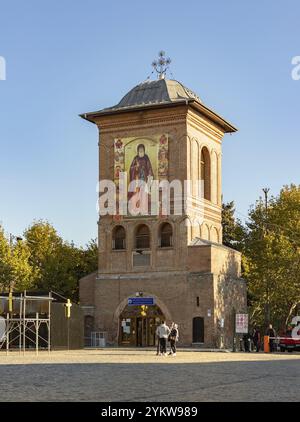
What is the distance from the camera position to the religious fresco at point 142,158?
53.2 metres

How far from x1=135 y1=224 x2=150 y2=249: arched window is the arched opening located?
6593 mm

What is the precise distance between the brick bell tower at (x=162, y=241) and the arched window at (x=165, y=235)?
0.07m

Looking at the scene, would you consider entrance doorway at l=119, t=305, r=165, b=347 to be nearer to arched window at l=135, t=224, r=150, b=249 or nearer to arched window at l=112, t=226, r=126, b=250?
arched window at l=135, t=224, r=150, b=249

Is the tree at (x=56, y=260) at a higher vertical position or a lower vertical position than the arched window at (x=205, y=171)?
lower

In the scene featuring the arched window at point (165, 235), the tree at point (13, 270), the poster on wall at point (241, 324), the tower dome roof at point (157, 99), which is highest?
the tower dome roof at point (157, 99)

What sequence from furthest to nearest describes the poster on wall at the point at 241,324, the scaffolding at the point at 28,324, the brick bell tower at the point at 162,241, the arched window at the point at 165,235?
the arched window at the point at 165,235
the brick bell tower at the point at 162,241
the poster on wall at the point at 241,324
the scaffolding at the point at 28,324

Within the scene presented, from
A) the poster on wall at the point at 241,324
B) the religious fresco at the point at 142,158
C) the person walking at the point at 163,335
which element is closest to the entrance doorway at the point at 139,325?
the poster on wall at the point at 241,324

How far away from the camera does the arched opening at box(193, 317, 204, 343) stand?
49625 mm

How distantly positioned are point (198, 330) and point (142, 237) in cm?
795

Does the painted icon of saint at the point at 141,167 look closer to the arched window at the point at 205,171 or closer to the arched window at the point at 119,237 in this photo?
the arched window at the point at 119,237

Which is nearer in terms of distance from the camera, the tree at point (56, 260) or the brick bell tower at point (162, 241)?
the brick bell tower at point (162, 241)

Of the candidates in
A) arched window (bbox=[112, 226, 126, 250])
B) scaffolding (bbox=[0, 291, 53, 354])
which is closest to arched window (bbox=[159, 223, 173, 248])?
arched window (bbox=[112, 226, 126, 250])
